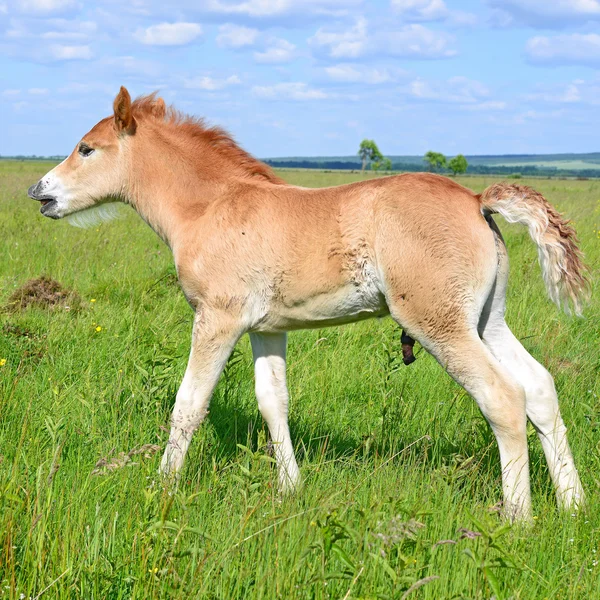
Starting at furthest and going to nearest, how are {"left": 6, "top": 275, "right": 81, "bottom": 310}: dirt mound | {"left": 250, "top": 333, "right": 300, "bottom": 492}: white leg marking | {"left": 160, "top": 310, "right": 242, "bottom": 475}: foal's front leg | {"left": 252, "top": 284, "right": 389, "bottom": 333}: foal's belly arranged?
{"left": 6, "top": 275, "right": 81, "bottom": 310}: dirt mound, {"left": 250, "top": 333, "right": 300, "bottom": 492}: white leg marking, {"left": 160, "top": 310, "right": 242, "bottom": 475}: foal's front leg, {"left": 252, "top": 284, "right": 389, "bottom": 333}: foal's belly

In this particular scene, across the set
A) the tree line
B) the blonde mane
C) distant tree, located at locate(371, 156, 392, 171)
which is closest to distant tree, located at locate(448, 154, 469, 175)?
the tree line

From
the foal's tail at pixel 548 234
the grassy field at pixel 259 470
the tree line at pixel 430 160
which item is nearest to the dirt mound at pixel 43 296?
the grassy field at pixel 259 470

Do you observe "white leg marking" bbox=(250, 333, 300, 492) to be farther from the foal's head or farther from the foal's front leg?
the foal's head

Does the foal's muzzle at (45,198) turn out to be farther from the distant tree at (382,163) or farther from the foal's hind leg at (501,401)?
the distant tree at (382,163)

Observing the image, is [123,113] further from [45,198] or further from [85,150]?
[45,198]

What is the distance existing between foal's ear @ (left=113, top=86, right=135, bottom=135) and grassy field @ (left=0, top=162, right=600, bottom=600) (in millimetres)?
1380

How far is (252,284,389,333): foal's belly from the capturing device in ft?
12.6

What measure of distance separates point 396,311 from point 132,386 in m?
1.88

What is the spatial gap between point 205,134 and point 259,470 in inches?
90.7

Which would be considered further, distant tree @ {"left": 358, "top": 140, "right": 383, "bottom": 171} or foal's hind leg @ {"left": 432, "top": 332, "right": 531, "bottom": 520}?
distant tree @ {"left": 358, "top": 140, "right": 383, "bottom": 171}

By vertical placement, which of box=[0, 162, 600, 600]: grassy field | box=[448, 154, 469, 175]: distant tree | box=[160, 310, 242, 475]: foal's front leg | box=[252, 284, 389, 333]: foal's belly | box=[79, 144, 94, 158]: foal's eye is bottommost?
box=[0, 162, 600, 600]: grassy field

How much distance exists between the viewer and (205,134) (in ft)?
15.2

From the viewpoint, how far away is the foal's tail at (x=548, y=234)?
373 cm

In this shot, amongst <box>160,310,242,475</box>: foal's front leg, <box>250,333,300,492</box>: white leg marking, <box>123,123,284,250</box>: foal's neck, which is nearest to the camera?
<box>160,310,242,475</box>: foal's front leg
